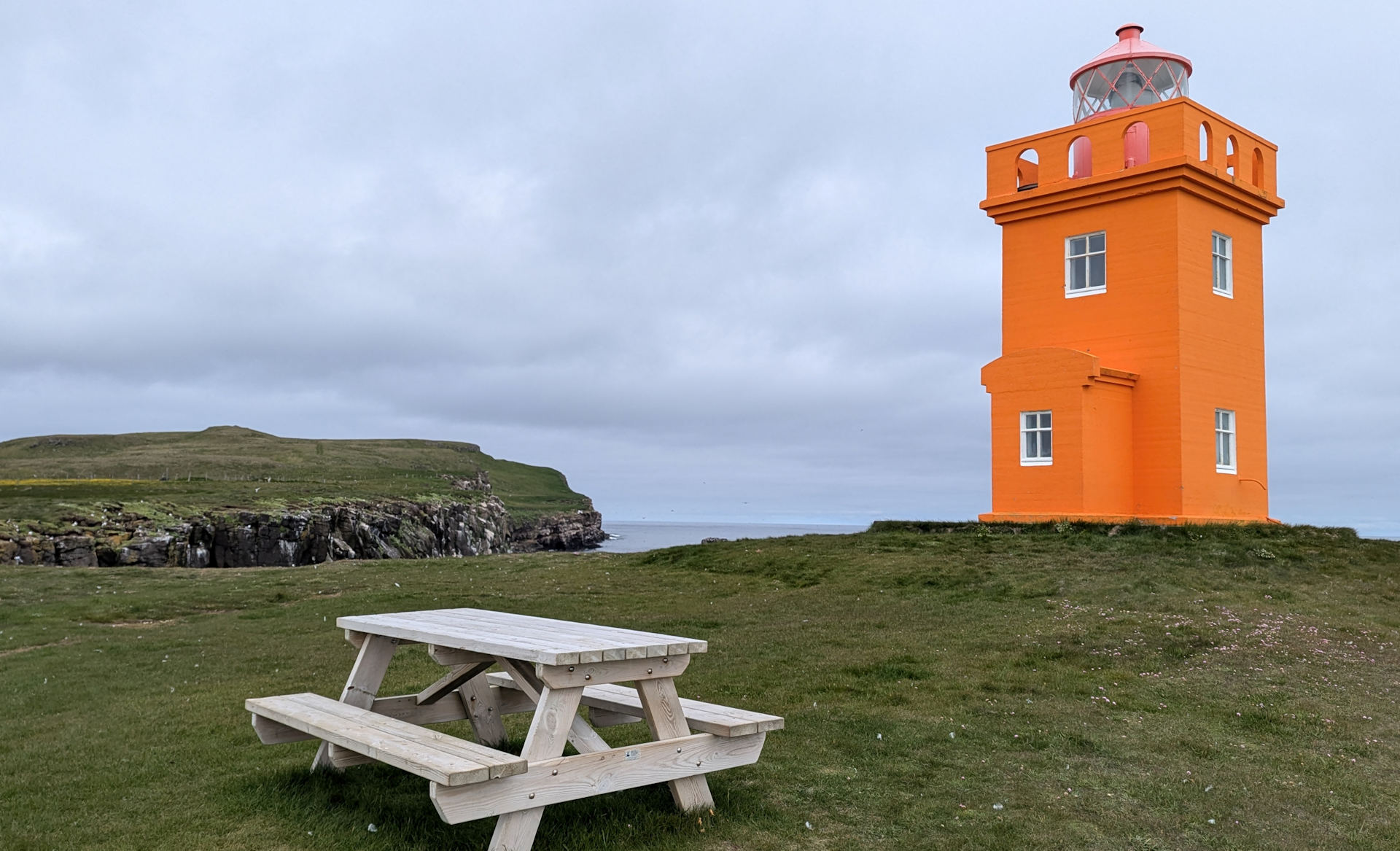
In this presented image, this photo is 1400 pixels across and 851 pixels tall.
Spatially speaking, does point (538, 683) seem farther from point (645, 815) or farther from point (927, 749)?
point (927, 749)

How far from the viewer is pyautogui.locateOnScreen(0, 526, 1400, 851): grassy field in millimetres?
6125

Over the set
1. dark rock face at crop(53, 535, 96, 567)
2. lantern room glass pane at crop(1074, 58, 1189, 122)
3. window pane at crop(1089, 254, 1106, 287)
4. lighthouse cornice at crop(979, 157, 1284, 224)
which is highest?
lantern room glass pane at crop(1074, 58, 1189, 122)

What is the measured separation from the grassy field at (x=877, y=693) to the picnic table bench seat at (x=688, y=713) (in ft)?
1.75

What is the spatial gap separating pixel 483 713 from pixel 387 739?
6.43 ft

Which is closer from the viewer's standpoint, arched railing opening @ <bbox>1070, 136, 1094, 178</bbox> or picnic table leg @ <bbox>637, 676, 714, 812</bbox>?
picnic table leg @ <bbox>637, 676, 714, 812</bbox>

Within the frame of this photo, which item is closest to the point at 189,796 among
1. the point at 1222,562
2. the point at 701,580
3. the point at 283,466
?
the point at 701,580

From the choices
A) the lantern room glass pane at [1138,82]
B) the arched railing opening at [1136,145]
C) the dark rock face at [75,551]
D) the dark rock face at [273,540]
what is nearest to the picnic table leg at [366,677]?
the arched railing opening at [1136,145]

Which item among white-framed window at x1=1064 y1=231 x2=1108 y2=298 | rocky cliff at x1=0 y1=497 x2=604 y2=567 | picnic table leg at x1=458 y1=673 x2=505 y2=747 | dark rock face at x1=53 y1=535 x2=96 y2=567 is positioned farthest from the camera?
rocky cliff at x1=0 y1=497 x2=604 y2=567

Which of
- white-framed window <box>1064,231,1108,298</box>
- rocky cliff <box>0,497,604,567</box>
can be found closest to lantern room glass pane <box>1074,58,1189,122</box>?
white-framed window <box>1064,231,1108,298</box>

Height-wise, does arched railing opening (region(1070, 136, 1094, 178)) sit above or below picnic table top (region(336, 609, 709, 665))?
above

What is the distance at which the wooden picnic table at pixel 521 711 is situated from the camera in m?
5.23

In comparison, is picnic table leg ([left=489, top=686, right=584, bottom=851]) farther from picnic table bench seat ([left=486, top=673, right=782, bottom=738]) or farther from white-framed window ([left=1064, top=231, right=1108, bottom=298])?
white-framed window ([left=1064, top=231, right=1108, bottom=298])

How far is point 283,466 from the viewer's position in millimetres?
85562

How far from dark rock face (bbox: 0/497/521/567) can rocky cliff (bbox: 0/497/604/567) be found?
36 mm
